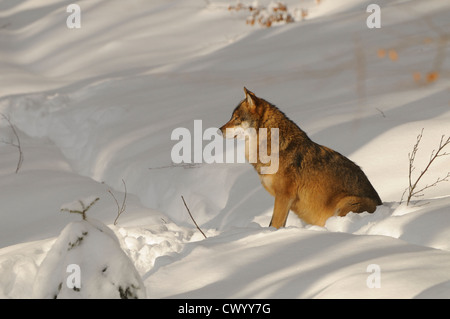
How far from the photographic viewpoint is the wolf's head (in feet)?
18.2

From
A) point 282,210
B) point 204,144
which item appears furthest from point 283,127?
point 204,144

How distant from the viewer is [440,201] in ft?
16.8

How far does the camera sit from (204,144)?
823 centimetres

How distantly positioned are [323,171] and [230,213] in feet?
4.86
